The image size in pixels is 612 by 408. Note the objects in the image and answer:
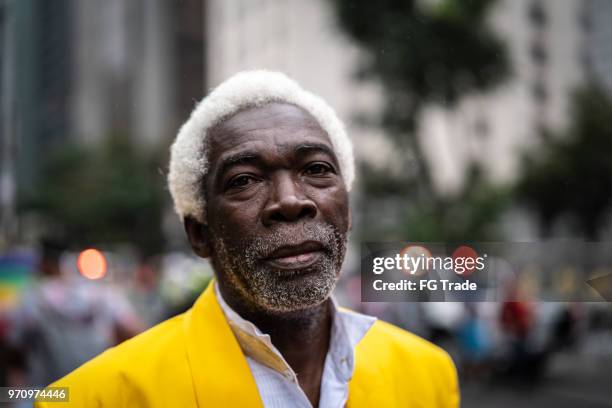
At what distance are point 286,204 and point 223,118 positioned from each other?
362 millimetres

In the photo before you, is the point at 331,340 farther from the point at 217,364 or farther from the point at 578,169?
the point at 578,169

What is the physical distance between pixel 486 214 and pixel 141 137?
2058 centimetres

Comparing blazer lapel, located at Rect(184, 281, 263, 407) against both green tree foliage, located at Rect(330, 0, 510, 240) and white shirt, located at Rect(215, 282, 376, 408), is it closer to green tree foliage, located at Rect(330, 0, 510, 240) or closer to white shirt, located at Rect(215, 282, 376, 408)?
white shirt, located at Rect(215, 282, 376, 408)

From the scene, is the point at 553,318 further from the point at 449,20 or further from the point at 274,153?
the point at 274,153

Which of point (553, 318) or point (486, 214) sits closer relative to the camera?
point (553, 318)

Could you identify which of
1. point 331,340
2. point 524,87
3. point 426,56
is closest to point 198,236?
point 331,340

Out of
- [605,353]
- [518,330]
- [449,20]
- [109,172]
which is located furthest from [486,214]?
[109,172]

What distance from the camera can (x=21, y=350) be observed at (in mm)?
3223

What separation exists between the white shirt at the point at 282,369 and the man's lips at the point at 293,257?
0.65ft

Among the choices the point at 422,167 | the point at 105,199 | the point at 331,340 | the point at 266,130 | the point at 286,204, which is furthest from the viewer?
the point at 105,199

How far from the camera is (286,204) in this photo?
4.99 feet

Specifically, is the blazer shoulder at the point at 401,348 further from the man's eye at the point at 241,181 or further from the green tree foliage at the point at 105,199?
the green tree foliage at the point at 105,199

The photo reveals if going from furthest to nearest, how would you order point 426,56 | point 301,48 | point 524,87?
point 301,48
point 524,87
point 426,56

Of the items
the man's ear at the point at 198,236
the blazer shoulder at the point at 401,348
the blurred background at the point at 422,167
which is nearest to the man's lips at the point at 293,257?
the man's ear at the point at 198,236
